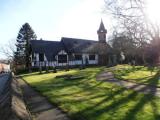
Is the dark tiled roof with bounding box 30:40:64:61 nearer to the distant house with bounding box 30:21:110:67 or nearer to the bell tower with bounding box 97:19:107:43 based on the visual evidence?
the distant house with bounding box 30:21:110:67

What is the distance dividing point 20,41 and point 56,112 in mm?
72193

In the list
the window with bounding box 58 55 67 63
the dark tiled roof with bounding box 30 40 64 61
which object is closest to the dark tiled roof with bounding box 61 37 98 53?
the dark tiled roof with bounding box 30 40 64 61

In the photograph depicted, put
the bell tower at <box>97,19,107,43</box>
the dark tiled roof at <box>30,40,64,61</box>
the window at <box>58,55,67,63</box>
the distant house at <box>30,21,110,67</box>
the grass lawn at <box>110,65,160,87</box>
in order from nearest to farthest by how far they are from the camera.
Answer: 1. the grass lawn at <box>110,65,160,87</box>
2. the distant house at <box>30,21,110,67</box>
3. the dark tiled roof at <box>30,40,64,61</box>
4. the window at <box>58,55,67,63</box>
5. the bell tower at <box>97,19,107,43</box>

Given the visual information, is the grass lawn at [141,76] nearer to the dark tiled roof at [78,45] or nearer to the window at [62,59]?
the window at [62,59]

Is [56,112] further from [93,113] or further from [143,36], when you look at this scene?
[143,36]

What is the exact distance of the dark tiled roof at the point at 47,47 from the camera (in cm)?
5740

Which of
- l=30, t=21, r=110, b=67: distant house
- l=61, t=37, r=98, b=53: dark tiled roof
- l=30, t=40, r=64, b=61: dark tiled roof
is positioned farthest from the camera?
l=61, t=37, r=98, b=53: dark tiled roof

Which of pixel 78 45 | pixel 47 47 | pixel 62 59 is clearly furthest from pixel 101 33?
pixel 47 47

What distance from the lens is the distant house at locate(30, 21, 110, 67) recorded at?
5722 centimetres

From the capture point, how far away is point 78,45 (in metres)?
63.5

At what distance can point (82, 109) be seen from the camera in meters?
12.3

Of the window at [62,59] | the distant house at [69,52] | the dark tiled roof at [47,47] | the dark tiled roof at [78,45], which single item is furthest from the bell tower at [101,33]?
the window at [62,59]

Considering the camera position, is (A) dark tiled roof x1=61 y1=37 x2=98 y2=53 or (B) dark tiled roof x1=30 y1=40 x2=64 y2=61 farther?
(A) dark tiled roof x1=61 y1=37 x2=98 y2=53

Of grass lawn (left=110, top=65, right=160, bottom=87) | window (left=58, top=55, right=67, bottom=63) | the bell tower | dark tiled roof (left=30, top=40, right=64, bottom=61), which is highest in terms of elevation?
the bell tower
